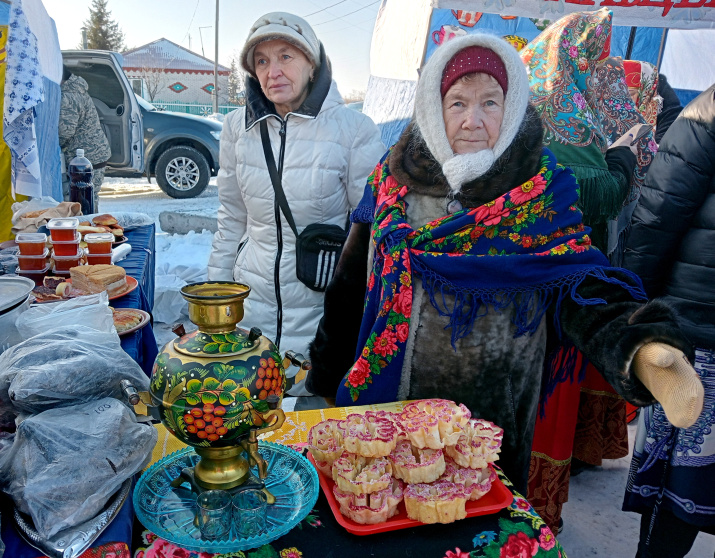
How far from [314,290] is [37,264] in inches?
47.2

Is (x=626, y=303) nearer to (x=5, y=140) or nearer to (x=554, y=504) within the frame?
(x=554, y=504)

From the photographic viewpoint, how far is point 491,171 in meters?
1.60

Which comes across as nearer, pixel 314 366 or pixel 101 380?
pixel 101 380

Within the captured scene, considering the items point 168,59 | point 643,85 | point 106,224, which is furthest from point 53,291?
point 168,59

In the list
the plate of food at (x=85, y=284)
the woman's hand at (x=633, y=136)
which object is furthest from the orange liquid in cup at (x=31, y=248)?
the woman's hand at (x=633, y=136)

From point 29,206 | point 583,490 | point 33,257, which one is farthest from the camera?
Answer: point 29,206

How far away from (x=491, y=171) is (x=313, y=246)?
89 cm

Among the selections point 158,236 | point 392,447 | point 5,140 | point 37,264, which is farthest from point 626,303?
point 158,236

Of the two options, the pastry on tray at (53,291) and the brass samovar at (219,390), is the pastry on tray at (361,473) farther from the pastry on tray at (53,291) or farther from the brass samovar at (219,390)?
the pastry on tray at (53,291)

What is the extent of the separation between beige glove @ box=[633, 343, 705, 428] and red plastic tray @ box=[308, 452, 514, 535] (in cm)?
37

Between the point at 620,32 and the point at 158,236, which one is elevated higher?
the point at 620,32

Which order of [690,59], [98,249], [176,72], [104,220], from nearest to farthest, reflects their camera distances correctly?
[98,249] → [104,220] → [690,59] → [176,72]

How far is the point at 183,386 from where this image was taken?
900mm

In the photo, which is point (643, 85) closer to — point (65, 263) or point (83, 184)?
point (65, 263)
